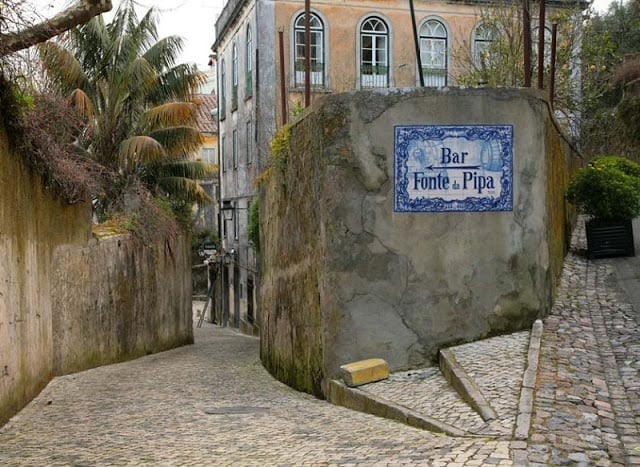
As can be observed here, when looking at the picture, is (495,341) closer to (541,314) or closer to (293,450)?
(541,314)

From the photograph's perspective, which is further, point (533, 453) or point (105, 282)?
point (105, 282)

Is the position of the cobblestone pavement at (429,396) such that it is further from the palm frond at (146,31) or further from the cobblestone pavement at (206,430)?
the palm frond at (146,31)

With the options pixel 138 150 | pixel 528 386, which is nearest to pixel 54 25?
pixel 528 386

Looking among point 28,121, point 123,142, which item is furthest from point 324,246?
point 123,142

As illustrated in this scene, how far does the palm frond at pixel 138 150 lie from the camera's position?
830 inches

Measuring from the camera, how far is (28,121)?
10633 mm

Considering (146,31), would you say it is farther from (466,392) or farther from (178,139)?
(466,392)

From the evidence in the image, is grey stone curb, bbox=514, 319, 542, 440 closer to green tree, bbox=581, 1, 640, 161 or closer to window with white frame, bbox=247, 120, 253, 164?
green tree, bbox=581, 1, 640, 161

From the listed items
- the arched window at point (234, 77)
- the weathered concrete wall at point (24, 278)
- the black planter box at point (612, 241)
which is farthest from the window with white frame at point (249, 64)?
the black planter box at point (612, 241)

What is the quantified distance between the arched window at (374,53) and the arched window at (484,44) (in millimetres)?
2923

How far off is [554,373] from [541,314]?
2.18m

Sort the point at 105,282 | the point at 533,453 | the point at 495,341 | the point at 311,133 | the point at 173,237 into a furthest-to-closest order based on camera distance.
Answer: the point at 173,237 → the point at 105,282 → the point at 311,133 → the point at 495,341 → the point at 533,453

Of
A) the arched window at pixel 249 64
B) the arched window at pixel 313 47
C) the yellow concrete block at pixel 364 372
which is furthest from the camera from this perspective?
the arched window at pixel 249 64

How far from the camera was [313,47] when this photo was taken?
88.8ft
